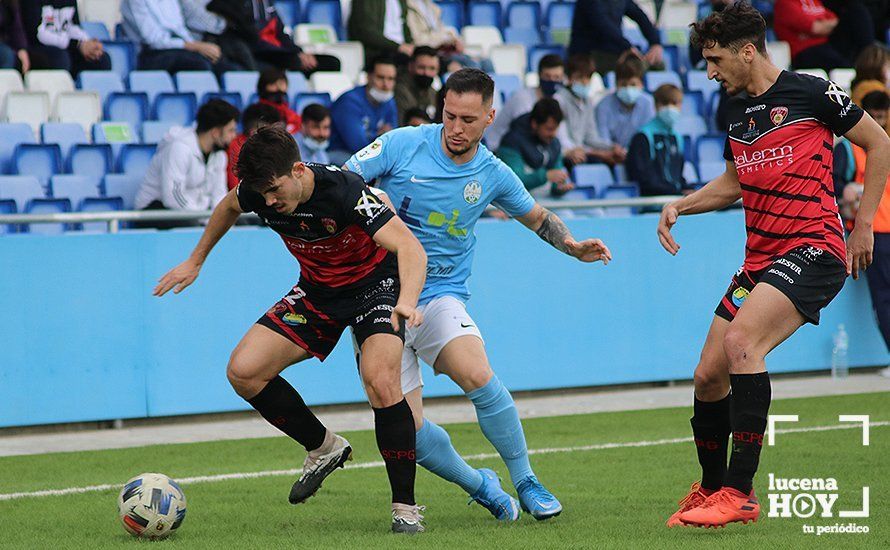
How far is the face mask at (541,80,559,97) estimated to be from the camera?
44.8 feet

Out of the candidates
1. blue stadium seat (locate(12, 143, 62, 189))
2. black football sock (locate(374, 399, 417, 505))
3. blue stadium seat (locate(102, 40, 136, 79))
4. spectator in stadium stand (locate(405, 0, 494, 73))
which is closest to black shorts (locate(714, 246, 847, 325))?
black football sock (locate(374, 399, 417, 505))

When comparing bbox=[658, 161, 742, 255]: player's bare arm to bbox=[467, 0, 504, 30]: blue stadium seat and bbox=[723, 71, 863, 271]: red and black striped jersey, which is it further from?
bbox=[467, 0, 504, 30]: blue stadium seat

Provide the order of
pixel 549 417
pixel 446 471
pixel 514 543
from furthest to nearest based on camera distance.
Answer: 1. pixel 549 417
2. pixel 446 471
3. pixel 514 543

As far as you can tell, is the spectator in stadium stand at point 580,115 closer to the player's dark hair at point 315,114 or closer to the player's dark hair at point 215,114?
the player's dark hair at point 315,114

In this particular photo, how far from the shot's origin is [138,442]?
9.38 meters

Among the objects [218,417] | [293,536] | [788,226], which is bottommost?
[218,417]

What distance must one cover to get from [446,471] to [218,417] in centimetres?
424

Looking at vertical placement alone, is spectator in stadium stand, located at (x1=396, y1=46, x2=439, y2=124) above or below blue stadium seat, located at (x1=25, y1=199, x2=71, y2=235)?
above

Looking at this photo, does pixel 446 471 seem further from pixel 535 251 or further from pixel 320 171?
pixel 535 251

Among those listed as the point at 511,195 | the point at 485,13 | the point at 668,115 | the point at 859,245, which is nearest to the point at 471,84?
the point at 511,195

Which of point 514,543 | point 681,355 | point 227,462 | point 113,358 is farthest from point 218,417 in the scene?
point 514,543

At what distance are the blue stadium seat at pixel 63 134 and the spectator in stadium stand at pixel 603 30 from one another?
572cm

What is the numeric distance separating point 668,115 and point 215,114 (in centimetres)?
435

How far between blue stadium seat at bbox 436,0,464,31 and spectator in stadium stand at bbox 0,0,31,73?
5.27 metres
